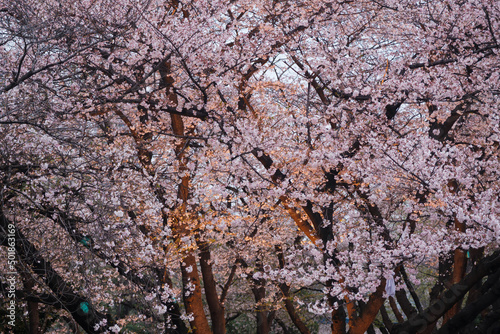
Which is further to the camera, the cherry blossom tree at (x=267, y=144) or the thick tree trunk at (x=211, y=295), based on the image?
the thick tree trunk at (x=211, y=295)

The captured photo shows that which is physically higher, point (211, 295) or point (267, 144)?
point (267, 144)

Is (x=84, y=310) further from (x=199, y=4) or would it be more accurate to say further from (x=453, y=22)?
(x=453, y=22)

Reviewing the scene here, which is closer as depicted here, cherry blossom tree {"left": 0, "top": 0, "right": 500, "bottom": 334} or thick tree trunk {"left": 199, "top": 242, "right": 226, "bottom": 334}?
cherry blossom tree {"left": 0, "top": 0, "right": 500, "bottom": 334}

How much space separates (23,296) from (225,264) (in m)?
10.5

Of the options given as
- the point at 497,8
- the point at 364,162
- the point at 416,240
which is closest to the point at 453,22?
the point at 497,8

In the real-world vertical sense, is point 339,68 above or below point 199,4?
below

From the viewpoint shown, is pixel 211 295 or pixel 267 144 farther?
pixel 211 295

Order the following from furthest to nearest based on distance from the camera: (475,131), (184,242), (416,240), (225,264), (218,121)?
(225,264) < (475,131) < (184,242) < (218,121) < (416,240)

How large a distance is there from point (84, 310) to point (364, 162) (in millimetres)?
6044

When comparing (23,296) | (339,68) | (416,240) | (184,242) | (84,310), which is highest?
(339,68)

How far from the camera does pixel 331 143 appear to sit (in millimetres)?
9242

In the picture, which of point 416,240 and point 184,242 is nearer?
point 416,240

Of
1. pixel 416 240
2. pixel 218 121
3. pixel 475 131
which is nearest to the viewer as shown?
pixel 416 240

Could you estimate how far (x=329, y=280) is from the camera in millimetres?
9469
